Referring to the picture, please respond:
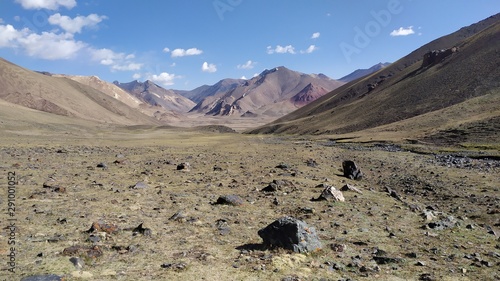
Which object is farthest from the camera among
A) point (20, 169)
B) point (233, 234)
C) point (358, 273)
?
point (20, 169)

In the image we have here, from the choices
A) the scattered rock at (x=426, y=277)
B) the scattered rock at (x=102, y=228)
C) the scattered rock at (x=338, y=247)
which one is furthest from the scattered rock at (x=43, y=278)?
the scattered rock at (x=426, y=277)

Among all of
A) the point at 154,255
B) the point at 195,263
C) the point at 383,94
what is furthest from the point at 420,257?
the point at 383,94

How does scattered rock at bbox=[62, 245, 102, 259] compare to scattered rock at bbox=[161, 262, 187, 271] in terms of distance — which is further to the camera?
scattered rock at bbox=[62, 245, 102, 259]

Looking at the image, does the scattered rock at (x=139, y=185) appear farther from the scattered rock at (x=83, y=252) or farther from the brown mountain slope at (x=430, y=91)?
the brown mountain slope at (x=430, y=91)

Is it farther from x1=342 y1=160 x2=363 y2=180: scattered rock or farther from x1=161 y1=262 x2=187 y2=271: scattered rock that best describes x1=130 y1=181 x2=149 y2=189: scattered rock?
x1=342 y1=160 x2=363 y2=180: scattered rock

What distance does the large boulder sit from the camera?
10891 millimetres

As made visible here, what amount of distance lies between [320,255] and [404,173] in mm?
22690

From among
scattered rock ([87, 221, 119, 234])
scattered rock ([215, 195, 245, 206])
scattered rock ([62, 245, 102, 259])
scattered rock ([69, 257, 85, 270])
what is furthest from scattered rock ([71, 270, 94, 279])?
scattered rock ([215, 195, 245, 206])

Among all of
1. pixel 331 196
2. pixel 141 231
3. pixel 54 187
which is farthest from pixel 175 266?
pixel 54 187

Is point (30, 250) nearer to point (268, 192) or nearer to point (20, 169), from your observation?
point (268, 192)

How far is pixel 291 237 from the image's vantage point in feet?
36.1

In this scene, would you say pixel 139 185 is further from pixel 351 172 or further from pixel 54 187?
pixel 351 172

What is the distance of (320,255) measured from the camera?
10766 mm

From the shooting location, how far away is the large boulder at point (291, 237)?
35.7ft
